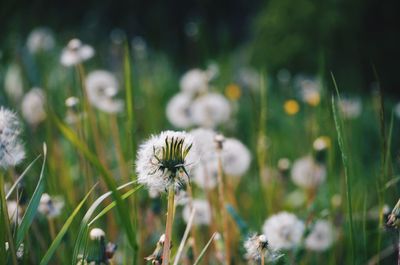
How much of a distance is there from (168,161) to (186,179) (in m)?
0.05

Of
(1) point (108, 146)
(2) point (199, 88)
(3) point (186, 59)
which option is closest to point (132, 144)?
(2) point (199, 88)

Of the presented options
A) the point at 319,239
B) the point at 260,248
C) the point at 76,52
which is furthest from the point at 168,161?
the point at 319,239

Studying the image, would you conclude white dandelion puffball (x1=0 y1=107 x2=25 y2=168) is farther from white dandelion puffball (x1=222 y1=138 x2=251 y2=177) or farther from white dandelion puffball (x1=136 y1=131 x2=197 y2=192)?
white dandelion puffball (x1=222 y1=138 x2=251 y2=177)

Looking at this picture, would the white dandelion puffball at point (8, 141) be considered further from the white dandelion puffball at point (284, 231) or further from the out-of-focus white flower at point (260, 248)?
the white dandelion puffball at point (284, 231)

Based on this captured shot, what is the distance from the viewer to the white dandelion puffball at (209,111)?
5.72 ft

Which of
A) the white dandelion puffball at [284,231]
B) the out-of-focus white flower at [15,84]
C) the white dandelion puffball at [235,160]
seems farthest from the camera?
the out-of-focus white flower at [15,84]

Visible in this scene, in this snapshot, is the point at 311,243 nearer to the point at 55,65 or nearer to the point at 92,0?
the point at 55,65

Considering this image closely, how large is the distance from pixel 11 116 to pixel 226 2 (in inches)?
225

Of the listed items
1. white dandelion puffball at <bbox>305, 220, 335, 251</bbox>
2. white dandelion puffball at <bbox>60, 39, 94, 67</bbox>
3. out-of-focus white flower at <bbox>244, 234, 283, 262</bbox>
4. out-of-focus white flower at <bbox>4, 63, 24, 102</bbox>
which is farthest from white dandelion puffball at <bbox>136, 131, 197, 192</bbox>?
out-of-focus white flower at <bbox>4, 63, 24, 102</bbox>

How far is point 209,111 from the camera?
1773mm

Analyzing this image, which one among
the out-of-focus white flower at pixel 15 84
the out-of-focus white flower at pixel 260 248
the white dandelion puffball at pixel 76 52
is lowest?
the out-of-focus white flower at pixel 260 248

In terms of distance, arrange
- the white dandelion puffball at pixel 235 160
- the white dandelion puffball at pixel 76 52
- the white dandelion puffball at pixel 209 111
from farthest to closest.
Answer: the white dandelion puffball at pixel 209 111, the white dandelion puffball at pixel 235 160, the white dandelion puffball at pixel 76 52

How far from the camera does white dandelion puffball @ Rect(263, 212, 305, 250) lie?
1196mm

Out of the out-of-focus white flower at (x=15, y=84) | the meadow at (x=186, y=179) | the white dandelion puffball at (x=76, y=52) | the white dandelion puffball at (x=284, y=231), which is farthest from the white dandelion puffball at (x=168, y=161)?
the out-of-focus white flower at (x=15, y=84)
